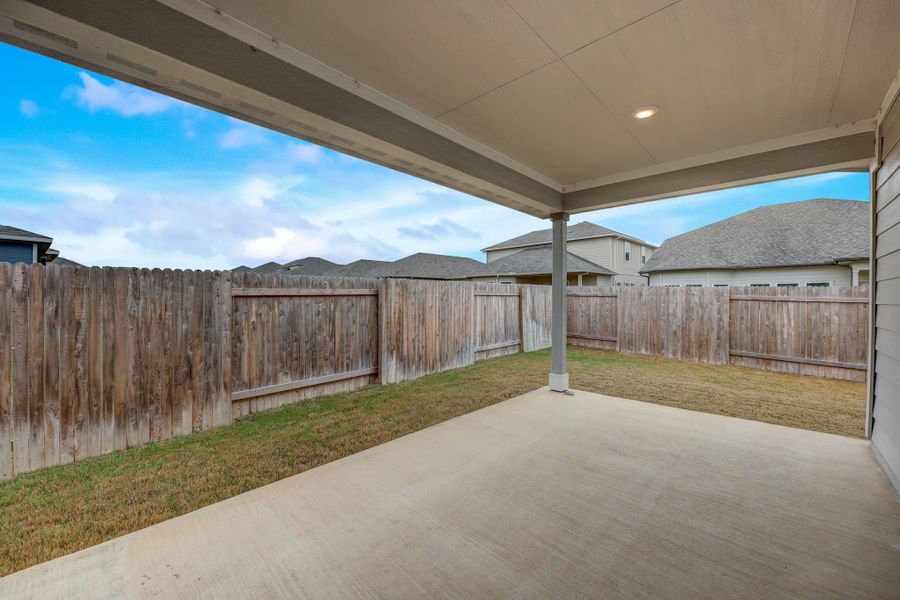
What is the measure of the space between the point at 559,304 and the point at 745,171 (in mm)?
2361

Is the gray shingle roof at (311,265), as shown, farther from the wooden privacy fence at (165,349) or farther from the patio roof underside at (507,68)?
the patio roof underside at (507,68)

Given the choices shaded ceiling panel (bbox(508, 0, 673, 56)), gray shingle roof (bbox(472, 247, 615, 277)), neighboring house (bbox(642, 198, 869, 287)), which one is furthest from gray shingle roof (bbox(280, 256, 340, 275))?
shaded ceiling panel (bbox(508, 0, 673, 56))

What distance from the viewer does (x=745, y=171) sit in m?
3.39

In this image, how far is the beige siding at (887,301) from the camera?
2.45m

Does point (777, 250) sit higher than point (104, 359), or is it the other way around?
point (777, 250)

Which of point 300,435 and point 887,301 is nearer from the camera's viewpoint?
point 887,301

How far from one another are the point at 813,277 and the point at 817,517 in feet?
42.7

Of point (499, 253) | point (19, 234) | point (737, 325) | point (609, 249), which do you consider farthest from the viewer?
point (499, 253)

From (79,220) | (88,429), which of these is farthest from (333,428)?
(79,220)

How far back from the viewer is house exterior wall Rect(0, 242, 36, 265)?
20.8 feet

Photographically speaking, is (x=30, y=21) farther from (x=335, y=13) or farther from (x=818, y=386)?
(x=818, y=386)

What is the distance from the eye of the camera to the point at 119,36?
155 centimetres

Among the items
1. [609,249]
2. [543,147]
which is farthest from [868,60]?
[609,249]

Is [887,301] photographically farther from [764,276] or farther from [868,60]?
[764,276]
